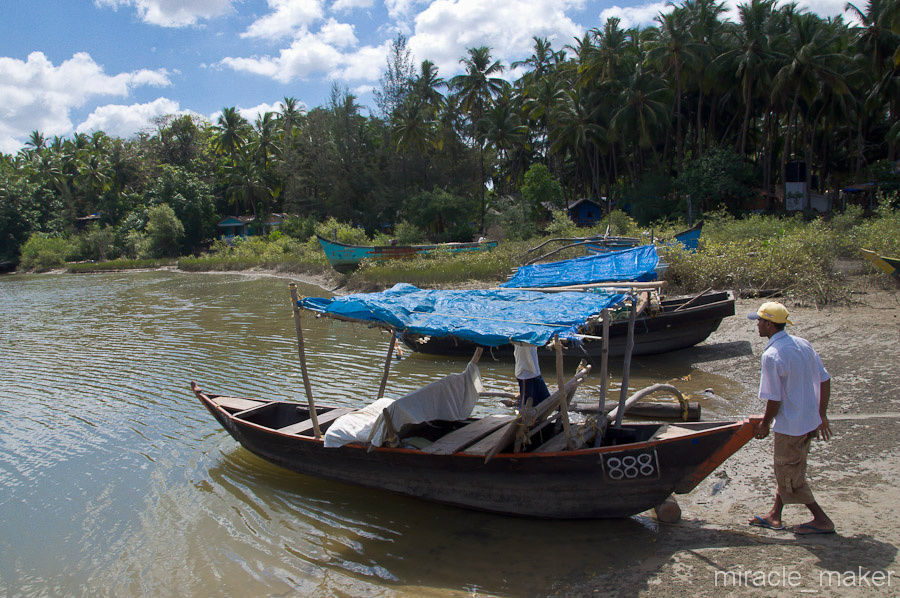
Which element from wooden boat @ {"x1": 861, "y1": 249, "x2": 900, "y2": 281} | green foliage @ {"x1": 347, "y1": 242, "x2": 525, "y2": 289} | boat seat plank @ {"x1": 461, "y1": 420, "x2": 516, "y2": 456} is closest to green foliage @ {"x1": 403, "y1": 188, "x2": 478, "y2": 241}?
green foliage @ {"x1": 347, "y1": 242, "x2": 525, "y2": 289}

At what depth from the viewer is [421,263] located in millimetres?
24234

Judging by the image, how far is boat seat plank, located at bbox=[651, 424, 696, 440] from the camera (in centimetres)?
549

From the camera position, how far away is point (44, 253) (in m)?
Result: 53.1

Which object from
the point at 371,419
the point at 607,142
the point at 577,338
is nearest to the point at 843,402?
the point at 577,338

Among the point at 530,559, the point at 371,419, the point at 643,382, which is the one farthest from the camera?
the point at 643,382

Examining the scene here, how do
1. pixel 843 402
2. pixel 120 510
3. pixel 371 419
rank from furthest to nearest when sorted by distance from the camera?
pixel 843 402, pixel 120 510, pixel 371 419

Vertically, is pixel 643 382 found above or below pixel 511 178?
below

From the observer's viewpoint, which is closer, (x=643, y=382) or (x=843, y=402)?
(x=843, y=402)

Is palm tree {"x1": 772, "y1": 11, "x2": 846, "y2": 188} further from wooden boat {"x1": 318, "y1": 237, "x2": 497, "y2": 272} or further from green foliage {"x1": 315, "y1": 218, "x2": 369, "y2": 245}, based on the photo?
green foliage {"x1": 315, "y1": 218, "x2": 369, "y2": 245}

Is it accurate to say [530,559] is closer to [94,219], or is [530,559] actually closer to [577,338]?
[577,338]

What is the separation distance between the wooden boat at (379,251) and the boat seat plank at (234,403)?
704 inches

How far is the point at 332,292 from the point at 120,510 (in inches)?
786

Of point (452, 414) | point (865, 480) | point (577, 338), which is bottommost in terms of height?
point (865, 480)

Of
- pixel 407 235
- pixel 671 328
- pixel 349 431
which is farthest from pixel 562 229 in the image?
pixel 349 431
